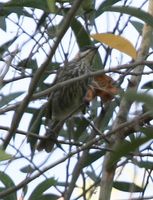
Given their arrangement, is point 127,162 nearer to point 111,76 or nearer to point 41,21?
point 111,76

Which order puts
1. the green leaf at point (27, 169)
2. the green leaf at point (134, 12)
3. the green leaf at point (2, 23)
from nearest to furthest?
1. the green leaf at point (134, 12)
2. the green leaf at point (27, 169)
3. the green leaf at point (2, 23)

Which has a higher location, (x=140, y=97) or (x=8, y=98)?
(x=8, y=98)

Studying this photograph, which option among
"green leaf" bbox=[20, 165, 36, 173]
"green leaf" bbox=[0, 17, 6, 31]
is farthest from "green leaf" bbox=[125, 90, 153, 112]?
"green leaf" bbox=[0, 17, 6, 31]

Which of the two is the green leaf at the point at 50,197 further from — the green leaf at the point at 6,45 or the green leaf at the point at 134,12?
the green leaf at the point at 134,12

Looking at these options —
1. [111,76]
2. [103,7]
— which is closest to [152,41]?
[111,76]

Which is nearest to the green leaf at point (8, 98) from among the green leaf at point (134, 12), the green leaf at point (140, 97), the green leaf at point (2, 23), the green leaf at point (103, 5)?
the green leaf at point (2, 23)

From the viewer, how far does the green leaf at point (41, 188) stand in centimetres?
139

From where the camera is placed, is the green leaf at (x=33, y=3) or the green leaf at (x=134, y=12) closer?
the green leaf at (x=134, y=12)

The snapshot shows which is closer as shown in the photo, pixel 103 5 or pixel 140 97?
pixel 140 97

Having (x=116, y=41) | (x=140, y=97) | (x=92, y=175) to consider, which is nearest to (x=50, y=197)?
(x=92, y=175)

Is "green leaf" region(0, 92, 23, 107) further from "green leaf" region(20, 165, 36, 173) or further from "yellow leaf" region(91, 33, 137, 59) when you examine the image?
"yellow leaf" region(91, 33, 137, 59)

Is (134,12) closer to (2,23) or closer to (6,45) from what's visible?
(6,45)

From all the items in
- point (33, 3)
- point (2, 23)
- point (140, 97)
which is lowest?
point (140, 97)

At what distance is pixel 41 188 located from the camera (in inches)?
55.9
